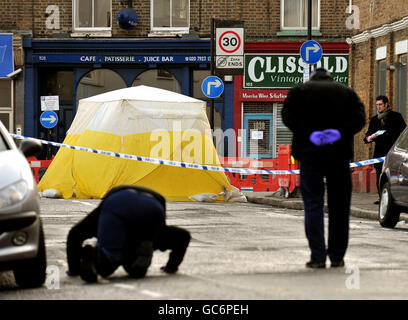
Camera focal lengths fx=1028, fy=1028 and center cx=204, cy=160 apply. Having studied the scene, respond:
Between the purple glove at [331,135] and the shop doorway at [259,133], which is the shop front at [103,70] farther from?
the purple glove at [331,135]

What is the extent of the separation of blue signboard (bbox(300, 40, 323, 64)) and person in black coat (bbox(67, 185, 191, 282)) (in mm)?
14490

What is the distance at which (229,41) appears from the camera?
25.8 m

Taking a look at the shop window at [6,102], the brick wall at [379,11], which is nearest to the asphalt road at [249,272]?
the brick wall at [379,11]

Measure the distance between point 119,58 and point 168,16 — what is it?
6.75 feet

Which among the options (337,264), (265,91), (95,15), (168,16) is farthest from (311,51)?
Result: (337,264)

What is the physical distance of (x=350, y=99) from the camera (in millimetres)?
9148

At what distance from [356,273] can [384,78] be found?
17263 mm

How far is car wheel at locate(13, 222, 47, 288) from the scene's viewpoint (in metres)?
7.77

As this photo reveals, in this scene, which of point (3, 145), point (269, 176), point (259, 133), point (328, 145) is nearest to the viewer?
point (3, 145)

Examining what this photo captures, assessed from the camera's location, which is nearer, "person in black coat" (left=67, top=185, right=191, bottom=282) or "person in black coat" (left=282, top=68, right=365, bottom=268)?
"person in black coat" (left=67, top=185, right=191, bottom=282)

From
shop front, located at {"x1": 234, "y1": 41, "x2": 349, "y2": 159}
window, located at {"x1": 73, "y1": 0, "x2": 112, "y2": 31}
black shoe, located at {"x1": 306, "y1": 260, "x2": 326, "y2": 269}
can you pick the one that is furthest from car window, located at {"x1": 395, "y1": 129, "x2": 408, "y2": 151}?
window, located at {"x1": 73, "y1": 0, "x2": 112, "y2": 31}

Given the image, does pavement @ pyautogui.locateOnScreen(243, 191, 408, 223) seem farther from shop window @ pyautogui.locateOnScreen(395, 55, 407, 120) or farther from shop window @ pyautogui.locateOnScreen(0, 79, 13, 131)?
shop window @ pyautogui.locateOnScreen(0, 79, 13, 131)

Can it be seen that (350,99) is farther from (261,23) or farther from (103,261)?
(261,23)

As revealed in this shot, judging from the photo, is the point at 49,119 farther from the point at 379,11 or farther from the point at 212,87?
the point at 379,11
